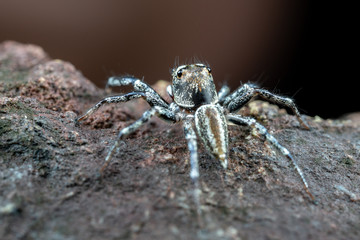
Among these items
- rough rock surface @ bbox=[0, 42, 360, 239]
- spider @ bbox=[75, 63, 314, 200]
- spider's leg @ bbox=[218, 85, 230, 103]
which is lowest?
rough rock surface @ bbox=[0, 42, 360, 239]

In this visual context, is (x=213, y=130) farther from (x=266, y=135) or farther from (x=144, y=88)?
(x=144, y=88)

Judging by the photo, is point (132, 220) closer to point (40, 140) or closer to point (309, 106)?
point (40, 140)

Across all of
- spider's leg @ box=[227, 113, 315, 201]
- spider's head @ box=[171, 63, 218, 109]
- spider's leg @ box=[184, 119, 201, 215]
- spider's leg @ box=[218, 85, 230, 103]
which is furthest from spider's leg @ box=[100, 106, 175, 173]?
spider's leg @ box=[218, 85, 230, 103]

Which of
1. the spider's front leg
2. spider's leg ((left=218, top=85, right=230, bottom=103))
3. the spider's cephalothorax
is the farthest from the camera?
spider's leg ((left=218, top=85, right=230, bottom=103))

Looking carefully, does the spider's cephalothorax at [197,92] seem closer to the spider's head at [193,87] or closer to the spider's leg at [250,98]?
the spider's head at [193,87]

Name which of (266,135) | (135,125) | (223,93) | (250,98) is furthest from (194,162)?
(223,93)

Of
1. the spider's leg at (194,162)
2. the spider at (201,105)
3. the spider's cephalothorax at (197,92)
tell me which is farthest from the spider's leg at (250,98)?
the spider's leg at (194,162)

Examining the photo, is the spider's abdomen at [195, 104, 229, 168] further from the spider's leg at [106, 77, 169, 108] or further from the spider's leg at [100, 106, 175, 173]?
the spider's leg at [106, 77, 169, 108]
